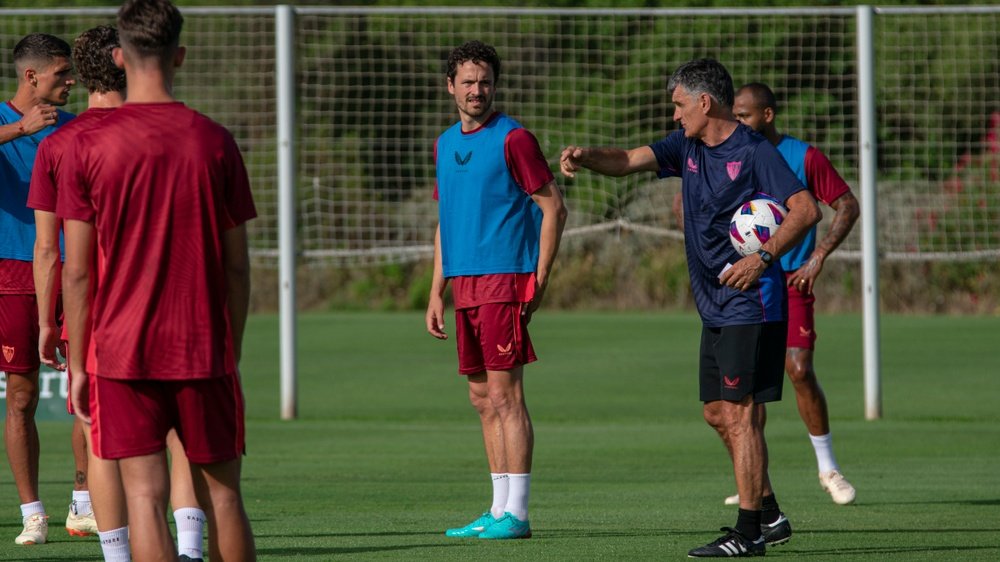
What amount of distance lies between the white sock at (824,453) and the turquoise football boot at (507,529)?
234cm

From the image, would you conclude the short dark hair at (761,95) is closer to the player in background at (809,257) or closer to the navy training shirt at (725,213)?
the player in background at (809,257)

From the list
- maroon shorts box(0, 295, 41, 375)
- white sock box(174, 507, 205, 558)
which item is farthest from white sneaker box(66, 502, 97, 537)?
white sock box(174, 507, 205, 558)

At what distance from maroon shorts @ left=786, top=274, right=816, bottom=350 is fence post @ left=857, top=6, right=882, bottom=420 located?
422 cm

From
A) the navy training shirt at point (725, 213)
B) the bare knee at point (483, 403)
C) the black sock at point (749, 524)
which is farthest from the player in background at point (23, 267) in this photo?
the black sock at point (749, 524)

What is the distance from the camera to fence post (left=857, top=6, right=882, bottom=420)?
42.3 ft

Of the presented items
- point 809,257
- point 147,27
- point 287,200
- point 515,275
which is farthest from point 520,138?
point 287,200

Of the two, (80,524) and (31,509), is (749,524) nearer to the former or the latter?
(80,524)

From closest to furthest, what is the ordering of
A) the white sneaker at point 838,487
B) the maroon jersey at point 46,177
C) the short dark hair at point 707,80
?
the maroon jersey at point 46,177
the short dark hair at point 707,80
the white sneaker at point 838,487

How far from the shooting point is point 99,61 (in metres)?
5.60

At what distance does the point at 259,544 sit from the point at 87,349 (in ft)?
8.18

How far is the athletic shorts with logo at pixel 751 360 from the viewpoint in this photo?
6555mm

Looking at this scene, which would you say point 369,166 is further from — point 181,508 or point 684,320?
point 181,508

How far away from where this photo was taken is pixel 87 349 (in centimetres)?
449

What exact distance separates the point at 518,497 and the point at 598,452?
13.0 feet
